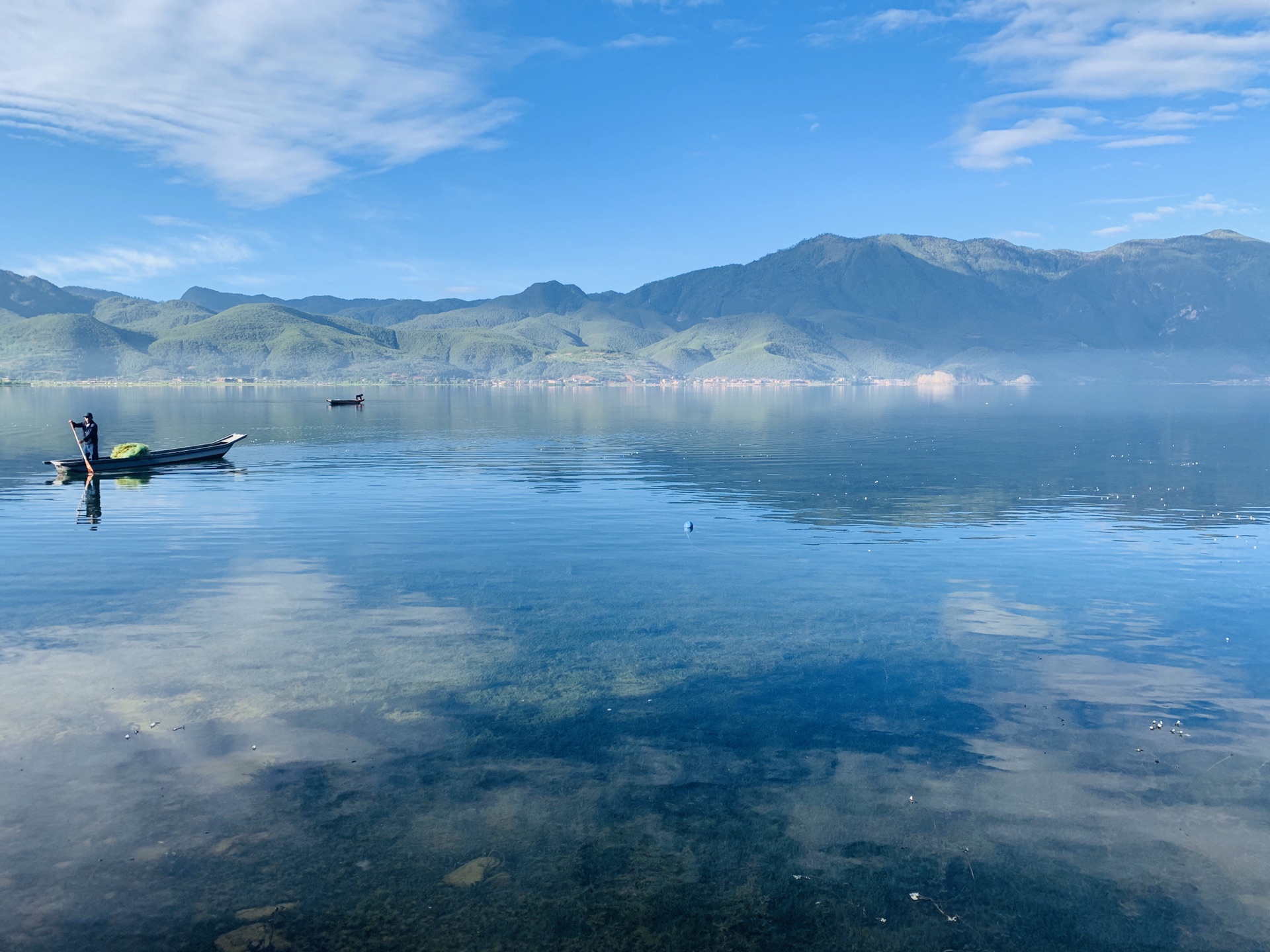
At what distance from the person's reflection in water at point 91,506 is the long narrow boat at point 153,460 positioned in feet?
6.50

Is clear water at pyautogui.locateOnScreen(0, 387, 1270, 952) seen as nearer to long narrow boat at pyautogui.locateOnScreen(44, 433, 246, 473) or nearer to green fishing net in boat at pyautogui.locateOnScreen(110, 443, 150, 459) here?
long narrow boat at pyautogui.locateOnScreen(44, 433, 246, 473)

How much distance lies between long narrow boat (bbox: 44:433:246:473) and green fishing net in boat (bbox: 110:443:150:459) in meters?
0.21

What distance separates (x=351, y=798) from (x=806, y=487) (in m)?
47.0

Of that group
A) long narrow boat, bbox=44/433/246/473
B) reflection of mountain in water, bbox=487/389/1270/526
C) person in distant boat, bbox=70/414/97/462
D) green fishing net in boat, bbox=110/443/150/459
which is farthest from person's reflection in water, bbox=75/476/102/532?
reflection of mountain in water, bbox=487/389/1270/526

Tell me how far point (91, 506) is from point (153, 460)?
1998 cm

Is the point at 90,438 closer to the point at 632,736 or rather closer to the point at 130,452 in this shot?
the point at 130,452

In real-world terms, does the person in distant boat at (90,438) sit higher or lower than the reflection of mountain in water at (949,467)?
higher

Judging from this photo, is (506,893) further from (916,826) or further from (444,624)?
(444,624)

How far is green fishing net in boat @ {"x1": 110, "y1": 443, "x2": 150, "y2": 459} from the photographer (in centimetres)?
6391

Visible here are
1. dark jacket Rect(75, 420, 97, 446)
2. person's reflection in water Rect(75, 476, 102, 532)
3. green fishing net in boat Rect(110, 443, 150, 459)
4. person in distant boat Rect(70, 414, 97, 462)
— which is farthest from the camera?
green fishing net in boat Rect(110, 443, 150, 459)

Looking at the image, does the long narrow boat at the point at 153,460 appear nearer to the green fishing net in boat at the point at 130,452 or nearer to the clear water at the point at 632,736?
the green fishing net in boat at the point at 130,452

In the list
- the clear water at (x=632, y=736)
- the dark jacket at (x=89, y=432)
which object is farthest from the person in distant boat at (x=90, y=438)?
the clear water at (x=632, y=736)

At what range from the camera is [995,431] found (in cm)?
11875

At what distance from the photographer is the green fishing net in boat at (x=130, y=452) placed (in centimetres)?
6391
